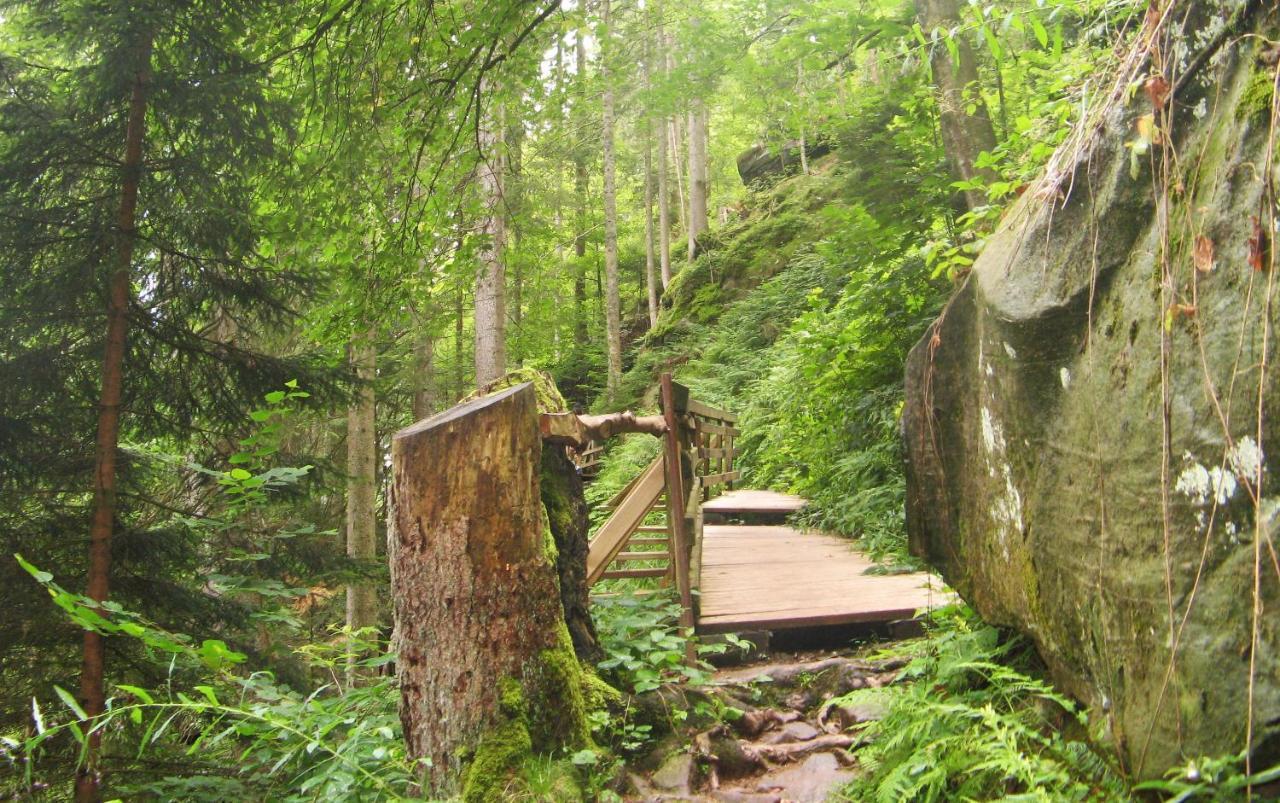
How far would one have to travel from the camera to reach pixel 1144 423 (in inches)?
87.3

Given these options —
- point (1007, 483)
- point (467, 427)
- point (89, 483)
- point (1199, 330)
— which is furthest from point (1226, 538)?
point (89, 483)

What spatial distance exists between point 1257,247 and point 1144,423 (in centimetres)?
55

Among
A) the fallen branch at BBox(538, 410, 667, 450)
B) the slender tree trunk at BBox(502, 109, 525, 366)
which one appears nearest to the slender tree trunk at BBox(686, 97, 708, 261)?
the slender tree trunk at BBox(502, 109, 525, 366)

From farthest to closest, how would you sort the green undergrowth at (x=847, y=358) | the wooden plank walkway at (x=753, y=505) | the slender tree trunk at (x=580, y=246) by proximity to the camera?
the slender tree trunk at (x=580, y=246), the wooden plank walkway at (x=753, y=505), the green undergrowth at (x=847, y=358)

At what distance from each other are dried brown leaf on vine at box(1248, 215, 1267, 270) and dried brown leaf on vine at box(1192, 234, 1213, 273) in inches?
4.8

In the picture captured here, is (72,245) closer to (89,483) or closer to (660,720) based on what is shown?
(89,483)

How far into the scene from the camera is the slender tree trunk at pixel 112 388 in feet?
14.1

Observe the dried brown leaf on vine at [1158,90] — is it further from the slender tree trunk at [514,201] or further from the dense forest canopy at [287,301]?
the slender tree trunk at [514,201]

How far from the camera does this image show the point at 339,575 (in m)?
5.65

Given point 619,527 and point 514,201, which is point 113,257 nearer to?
point 619,527

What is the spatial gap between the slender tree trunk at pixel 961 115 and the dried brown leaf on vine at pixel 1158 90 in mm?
5542

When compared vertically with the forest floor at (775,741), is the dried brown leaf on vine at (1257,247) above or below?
above

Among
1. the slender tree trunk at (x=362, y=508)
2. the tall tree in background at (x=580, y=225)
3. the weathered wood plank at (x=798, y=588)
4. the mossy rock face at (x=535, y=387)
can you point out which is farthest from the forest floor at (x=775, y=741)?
the tall tree in background at (x=580, y=225)

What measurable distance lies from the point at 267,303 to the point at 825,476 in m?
7.49
